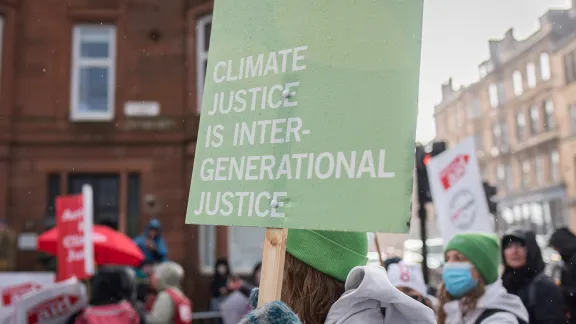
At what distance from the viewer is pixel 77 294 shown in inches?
167

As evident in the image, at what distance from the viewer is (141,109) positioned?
12492mm

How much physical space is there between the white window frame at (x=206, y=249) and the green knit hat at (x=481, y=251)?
902 centimetres

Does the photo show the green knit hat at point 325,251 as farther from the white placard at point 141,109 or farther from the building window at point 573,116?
the building window at point 573,116

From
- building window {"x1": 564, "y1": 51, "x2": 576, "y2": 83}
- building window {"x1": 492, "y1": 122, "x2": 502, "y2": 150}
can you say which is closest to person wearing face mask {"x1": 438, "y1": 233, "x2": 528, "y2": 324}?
building window {"x1": 564, "y1": 51, "x2": 576, "y2": 83}

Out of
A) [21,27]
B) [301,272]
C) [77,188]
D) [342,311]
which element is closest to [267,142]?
[301,272]

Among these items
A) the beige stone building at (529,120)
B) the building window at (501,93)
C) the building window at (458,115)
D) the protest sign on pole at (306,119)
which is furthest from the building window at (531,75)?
the protest sign on pole at (306,119)

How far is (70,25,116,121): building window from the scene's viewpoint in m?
12.7

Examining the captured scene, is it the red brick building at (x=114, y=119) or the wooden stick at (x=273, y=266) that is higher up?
the red brick building at (x=114, y=119)

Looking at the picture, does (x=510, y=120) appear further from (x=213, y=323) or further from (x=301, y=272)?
(x=301, y=272)

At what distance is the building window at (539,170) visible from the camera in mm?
39781

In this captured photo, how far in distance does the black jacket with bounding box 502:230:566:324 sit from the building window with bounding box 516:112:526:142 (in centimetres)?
4120

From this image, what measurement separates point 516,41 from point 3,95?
4043 cm

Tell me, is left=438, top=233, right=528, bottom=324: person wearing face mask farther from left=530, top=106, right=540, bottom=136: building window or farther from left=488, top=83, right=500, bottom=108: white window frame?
left=488, top=83, right=500, bottom=108: white window frame

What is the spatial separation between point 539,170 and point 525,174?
87.0 inches
